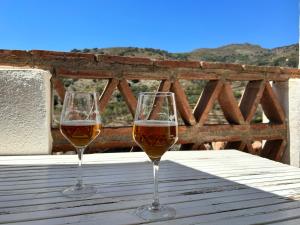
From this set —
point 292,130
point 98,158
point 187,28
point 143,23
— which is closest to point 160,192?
point 98,158

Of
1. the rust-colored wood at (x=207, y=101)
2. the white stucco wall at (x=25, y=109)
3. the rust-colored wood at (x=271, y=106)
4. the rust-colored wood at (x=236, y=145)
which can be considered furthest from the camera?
the rust-colored wood at (x=271, y=106)

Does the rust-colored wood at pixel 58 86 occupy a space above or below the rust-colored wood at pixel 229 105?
above

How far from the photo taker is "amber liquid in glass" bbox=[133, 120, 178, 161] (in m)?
1.09

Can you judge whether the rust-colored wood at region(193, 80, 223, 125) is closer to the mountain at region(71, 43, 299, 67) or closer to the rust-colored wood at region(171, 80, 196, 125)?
the rust-colored wood at region(171, 80, 196, 125)

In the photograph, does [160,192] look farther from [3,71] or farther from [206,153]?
[3,71]

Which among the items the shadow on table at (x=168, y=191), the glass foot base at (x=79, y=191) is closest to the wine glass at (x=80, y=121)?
the glass foot base at (x=79, y=191)

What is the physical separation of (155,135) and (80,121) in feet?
1.17

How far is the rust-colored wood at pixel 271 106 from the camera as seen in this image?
4.45m

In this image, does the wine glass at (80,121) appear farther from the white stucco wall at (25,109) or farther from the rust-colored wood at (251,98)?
the rust-colored wood at (251,98)

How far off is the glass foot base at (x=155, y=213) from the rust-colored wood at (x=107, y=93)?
2.36 meters

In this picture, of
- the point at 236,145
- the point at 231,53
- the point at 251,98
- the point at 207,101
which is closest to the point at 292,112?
the point at 251,98

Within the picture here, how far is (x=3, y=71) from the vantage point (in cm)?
300


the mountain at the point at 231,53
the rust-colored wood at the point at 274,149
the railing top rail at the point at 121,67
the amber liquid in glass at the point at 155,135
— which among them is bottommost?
the rust-colored wood at the point at 274,149

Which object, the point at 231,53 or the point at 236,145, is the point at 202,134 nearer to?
the point at 236,145
